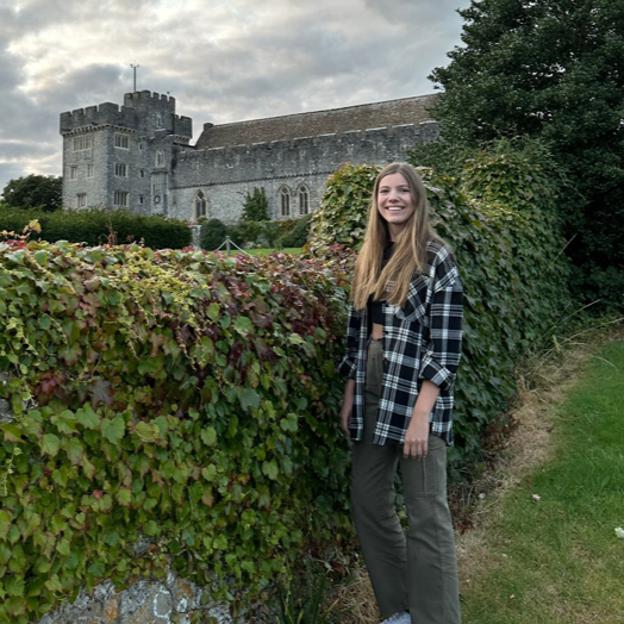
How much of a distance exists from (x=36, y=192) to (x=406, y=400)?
220 feet

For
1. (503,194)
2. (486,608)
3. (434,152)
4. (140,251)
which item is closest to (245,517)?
(140,251)

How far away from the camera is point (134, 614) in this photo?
2527mm

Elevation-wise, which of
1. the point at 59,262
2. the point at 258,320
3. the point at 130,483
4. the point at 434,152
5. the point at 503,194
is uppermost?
the point at 434,152

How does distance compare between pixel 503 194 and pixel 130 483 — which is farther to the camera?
pixel 503 194

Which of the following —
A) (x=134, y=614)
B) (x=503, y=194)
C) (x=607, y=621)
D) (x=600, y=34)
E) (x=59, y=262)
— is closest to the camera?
(x=59, y=262)

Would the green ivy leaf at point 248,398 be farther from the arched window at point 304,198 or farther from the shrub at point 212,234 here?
the arched window at point 304,198

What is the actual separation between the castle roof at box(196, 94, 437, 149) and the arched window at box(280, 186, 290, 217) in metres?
6.59

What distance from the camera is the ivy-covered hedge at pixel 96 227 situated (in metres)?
29.0

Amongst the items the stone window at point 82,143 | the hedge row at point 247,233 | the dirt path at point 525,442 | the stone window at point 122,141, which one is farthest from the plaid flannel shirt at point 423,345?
the stone window at point 82,143

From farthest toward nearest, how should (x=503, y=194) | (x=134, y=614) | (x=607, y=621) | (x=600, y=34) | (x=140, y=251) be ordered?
1. (x=600, y=34)
2. (x=503, y=194)
3. (x=607, y=621)
4. (x=140, y=251)
5. (x=134, y=614)

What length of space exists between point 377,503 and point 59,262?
1621 mm

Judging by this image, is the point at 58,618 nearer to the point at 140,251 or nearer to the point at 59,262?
the point at 59,262

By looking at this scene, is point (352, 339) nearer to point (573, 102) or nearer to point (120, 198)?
point (573, 102)

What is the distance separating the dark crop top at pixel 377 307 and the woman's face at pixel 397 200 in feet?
0.41
